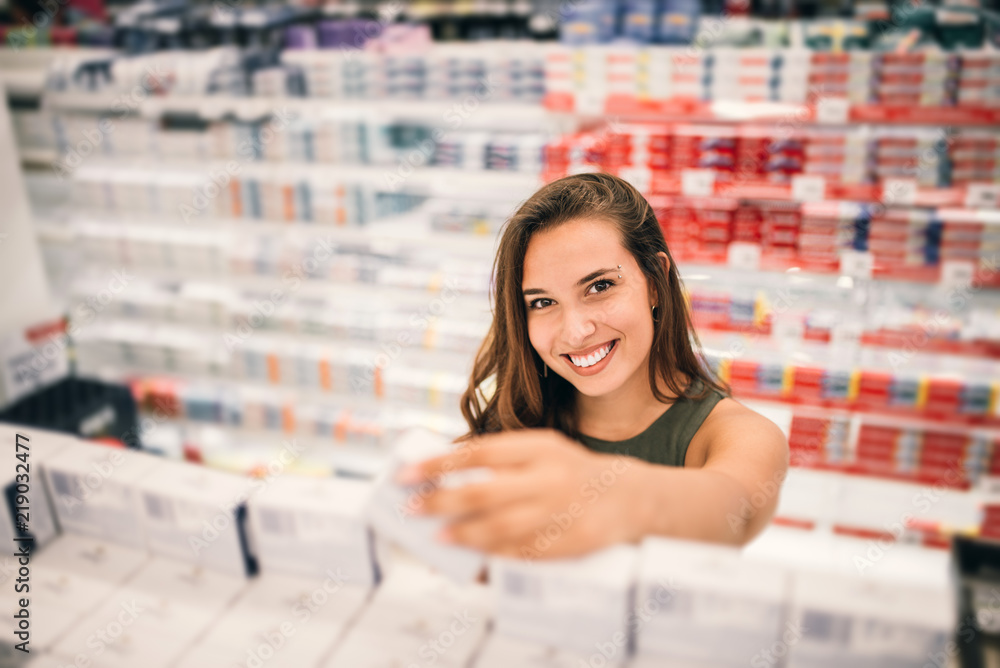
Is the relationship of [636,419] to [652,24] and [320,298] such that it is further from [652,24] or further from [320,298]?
[320,298]

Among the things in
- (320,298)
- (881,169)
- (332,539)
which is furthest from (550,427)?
(320,298)

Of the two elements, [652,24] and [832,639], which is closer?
[832,639]

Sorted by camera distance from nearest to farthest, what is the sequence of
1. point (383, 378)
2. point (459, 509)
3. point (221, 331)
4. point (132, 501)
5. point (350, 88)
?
point (459, 509)
point (132, 501)
point (350, 88)
point (383, 378)
point (221, 331)

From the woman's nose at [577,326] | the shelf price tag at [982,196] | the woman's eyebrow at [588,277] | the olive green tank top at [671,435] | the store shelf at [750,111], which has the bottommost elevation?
the olive green tank top at [671,435]

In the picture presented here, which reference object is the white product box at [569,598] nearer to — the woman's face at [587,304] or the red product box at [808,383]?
the woman's face at [587,304]

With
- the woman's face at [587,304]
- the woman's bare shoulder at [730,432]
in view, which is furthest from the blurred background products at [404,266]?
the woman's face at [587,304]

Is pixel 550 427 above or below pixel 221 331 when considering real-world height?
above

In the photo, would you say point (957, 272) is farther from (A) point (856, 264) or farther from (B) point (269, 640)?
(B) point (269, 640)

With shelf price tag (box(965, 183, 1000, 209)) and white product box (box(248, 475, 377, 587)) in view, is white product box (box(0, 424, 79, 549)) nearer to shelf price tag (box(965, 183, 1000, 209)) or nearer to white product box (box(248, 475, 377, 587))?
white product box (box(248, 475, 377, 587))

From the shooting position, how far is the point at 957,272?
2.82m

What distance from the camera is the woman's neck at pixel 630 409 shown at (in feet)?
4.91

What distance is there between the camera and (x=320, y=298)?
403cm

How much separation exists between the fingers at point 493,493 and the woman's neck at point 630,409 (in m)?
0.80

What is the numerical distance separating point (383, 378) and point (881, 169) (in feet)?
A: 8.33
